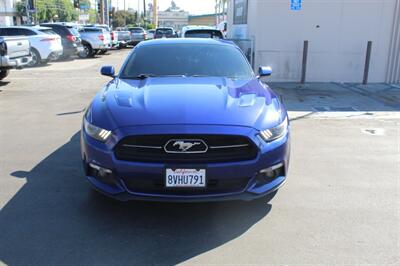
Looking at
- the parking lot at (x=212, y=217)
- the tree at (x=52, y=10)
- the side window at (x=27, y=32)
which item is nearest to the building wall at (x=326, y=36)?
the parking lot at (x=212, y=217)

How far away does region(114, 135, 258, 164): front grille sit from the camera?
3.58m

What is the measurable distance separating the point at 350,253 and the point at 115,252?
1847 mm

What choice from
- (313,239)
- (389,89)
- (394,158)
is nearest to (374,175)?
(394,158)

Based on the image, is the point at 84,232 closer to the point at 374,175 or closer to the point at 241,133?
the point at 241,133

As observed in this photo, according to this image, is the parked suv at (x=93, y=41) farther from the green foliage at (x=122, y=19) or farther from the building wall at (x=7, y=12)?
the green foliage at (x=122, y=19)

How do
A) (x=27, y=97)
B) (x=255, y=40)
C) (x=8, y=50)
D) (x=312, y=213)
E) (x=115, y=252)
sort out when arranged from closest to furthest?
(x=115, y=252) < (x=312, y=213) < (x=27, y=97) < (x=8, y=50) < (x=255, y=40)

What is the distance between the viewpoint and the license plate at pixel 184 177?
3543 mm

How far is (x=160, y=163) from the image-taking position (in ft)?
11.7

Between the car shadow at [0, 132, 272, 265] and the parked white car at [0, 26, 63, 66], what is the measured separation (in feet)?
48.6

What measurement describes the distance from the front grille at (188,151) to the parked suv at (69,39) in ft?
62.9

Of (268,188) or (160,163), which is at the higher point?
(160,163)

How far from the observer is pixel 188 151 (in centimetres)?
358

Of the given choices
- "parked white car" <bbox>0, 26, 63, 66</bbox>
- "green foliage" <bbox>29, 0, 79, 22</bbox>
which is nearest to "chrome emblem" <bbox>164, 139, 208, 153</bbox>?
"parked white car" <bbox>0, 26, 63, 66</bbox>

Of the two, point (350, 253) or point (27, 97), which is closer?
point (350, 253)
